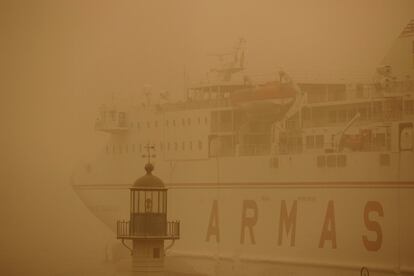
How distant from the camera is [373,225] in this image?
9117 mm

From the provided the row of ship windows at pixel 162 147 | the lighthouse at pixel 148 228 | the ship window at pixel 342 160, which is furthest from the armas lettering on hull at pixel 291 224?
the lighthouse at pixel 148 228

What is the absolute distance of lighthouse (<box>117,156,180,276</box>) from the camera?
762cm

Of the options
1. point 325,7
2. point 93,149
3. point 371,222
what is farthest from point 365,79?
point 93,149

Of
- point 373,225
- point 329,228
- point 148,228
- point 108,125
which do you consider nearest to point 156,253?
point 148,228

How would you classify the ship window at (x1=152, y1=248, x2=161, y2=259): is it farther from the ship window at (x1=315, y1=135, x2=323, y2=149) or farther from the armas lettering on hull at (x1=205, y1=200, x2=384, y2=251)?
the ship window at (x1=315, y1=135, x2=323, y2=149)

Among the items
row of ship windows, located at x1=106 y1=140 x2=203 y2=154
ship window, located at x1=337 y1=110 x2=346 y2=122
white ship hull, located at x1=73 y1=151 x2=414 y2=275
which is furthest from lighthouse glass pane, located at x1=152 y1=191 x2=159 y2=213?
row of ship windows, located at x1=106 y1=140 x2=203 y2=154

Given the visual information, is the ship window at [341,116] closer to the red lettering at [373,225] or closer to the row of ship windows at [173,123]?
the red lettering at [373,225]

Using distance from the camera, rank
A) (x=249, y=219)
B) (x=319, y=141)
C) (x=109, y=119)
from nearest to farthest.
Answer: (x=319, y=141) → (x=249, y=219) → (x=109, y=119)

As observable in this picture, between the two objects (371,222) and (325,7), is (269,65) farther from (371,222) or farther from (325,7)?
(371,222)

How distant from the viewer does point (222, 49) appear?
10.0 metres

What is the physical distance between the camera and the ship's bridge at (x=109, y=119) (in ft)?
36.6

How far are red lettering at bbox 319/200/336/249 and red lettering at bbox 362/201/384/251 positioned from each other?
1.20 feet

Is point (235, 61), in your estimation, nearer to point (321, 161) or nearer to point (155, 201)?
point (321, 161)

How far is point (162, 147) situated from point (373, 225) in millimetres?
2879
